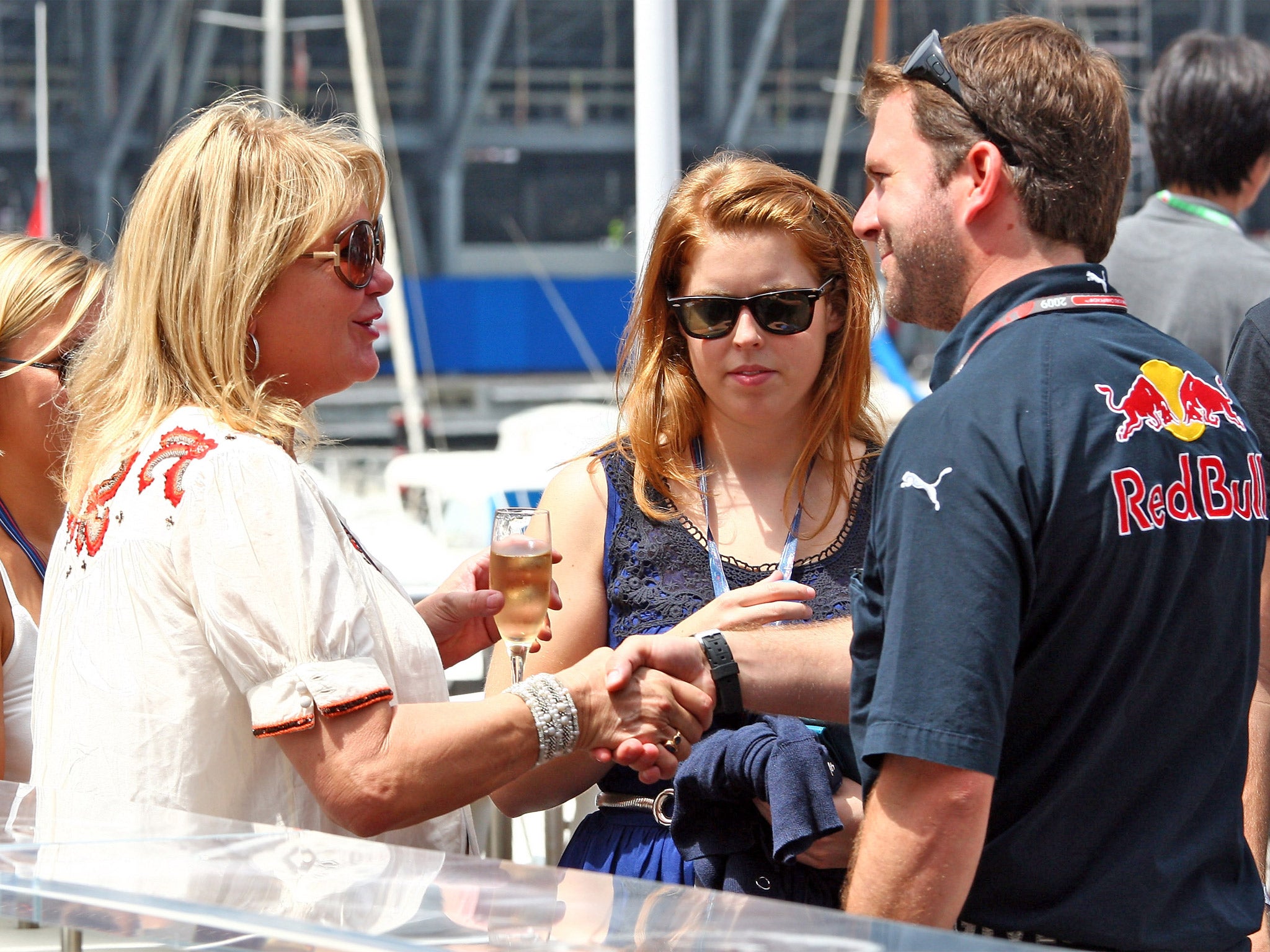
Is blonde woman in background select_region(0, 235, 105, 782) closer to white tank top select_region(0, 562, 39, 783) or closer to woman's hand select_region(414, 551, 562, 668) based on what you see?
white tank top select_region(0, 562, 39, 783)

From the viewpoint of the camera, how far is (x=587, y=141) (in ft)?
109

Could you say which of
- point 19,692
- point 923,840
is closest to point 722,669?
point 923,840

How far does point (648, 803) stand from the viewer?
8.36ft

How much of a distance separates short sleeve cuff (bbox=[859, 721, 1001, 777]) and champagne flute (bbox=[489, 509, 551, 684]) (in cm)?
81

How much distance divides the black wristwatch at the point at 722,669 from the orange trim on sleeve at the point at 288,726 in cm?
77

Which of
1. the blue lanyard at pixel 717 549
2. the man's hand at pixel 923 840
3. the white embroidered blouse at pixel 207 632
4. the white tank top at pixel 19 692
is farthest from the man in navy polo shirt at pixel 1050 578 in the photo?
the white tank top at pixel 19 692

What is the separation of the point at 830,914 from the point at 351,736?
82 centimetres

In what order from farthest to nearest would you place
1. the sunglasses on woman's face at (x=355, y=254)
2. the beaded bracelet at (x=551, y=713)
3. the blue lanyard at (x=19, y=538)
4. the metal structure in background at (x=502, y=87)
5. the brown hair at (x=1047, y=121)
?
the metal structure in background at (x=502, y=87) → the blue lanyard at (x=19, y=538) → the sunglasses on woman's face at (x=355, y=254) → the beaded bracelet at (x=551, y=713) → the brown hair at (x=1047, y=121)

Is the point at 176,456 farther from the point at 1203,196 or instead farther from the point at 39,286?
the point at 1203,196

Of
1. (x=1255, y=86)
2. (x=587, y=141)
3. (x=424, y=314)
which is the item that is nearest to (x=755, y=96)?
(x=587, y=141)

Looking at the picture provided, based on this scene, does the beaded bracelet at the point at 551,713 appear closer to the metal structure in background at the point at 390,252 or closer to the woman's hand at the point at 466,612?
the woman's hand at the point at 466,612

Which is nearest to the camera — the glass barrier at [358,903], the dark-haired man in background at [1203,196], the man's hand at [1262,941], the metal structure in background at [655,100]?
the glass barrier at [358,903]

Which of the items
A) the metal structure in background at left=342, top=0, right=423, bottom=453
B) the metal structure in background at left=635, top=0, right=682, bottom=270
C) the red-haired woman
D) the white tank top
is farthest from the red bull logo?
the metal structure in background at left=342, top=0, right=423, bottom=453

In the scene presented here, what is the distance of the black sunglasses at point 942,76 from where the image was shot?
180 cm
